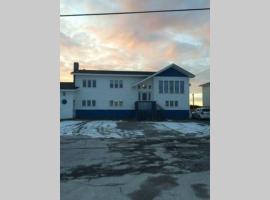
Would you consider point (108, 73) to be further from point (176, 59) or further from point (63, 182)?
point (63, 182)

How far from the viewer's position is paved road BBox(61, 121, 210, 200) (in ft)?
16.5

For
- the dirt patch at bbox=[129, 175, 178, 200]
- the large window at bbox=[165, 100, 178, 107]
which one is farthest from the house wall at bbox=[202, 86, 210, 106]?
the dirt patch at bbox=[129, 175, 178, 200]

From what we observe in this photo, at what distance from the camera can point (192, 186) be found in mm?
5477

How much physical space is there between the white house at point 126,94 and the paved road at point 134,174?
19551mm

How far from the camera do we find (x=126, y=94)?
3095cm

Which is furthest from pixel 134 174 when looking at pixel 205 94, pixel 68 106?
pixel 205 94

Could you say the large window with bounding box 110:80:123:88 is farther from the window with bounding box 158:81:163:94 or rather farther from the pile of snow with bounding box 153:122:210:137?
the pile of snow with bounding box 153:122:210:137

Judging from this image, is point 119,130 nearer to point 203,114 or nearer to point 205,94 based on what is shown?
point 203,114

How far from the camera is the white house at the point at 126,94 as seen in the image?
29500mm

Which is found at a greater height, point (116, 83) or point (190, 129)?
point (116, 83)

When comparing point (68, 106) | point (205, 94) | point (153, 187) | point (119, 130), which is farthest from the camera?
point (205, 94)

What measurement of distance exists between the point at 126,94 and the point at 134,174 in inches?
970

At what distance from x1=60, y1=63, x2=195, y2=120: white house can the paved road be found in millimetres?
19551

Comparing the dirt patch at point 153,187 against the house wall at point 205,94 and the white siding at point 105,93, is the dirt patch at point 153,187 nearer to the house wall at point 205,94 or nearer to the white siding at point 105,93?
the white siding at point 105,93
